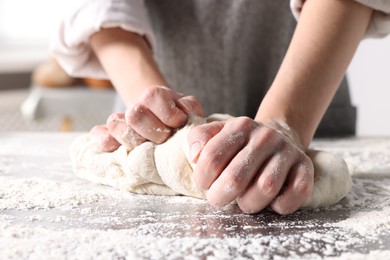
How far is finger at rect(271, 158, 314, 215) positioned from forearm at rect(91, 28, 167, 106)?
0.31 meters

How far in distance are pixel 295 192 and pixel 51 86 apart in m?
2.22

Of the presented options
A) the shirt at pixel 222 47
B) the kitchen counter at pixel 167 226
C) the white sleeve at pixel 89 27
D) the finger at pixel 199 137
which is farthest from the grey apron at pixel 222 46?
the finger at pixel 199 137

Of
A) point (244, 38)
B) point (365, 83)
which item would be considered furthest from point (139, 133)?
point (365, 83)

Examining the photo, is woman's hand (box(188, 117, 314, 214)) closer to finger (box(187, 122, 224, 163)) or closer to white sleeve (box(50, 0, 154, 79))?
finger (box(187, 122, 224, 163))

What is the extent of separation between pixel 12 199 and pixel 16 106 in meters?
2.58

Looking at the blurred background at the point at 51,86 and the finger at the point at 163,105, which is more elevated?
the finger at the point at 163,105

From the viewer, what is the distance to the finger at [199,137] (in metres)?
0.61

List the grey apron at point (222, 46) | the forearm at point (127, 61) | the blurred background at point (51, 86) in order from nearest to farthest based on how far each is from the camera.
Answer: the forearm at point (127, 61)
the grey apron at point (222, 46)
the blurred background at point (51, 86)

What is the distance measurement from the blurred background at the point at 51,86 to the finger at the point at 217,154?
50 cm

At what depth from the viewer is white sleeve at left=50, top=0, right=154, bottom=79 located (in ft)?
2.98

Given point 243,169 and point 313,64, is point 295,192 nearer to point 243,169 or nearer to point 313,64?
point 243,169

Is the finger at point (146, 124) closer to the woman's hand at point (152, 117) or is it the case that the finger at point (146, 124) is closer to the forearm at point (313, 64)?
the woman's hand at point (152, 117)

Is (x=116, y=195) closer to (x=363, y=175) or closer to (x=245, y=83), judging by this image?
(x=363, y=175)

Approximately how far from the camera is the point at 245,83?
116 centimetres
